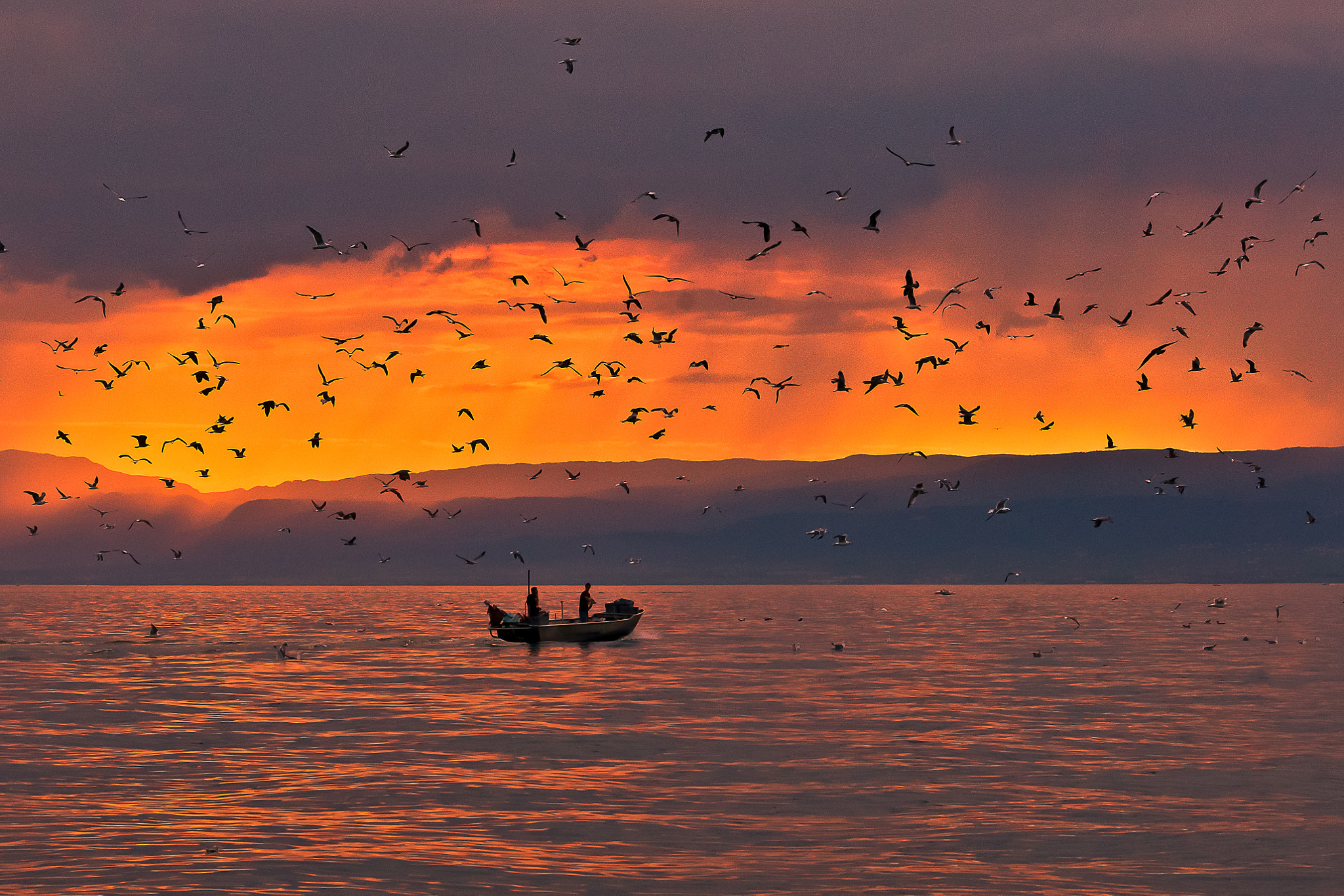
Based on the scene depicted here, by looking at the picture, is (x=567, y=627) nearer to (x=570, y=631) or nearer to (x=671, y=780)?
(x=570, y=631)

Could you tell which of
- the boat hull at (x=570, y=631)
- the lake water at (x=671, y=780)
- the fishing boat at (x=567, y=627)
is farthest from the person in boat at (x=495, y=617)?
the lake water at (x=671, y=780)

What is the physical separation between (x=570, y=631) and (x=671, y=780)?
5981cm

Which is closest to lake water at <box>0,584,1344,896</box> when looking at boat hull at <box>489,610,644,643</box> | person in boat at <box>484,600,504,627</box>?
boat hull at <box>489,610,644,643</box>

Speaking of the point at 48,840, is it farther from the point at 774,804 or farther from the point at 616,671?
the point at 616,671

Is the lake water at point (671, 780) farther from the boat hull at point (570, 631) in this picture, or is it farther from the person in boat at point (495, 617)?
the person in boat at point (495, 617)

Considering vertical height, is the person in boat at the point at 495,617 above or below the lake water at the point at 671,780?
above

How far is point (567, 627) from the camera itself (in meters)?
97.8

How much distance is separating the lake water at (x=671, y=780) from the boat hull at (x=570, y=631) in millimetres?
11984

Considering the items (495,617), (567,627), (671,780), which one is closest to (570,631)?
(567,627)

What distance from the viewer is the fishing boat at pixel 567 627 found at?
3851 inches

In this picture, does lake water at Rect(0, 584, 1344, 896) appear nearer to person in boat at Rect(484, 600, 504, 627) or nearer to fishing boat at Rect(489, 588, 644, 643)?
fishing boat at Rect(489, 588, 644, 643)

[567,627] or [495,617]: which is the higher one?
[495,617]

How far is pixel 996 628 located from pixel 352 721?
107 m

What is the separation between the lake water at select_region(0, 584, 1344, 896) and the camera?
28031 millimetres
